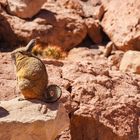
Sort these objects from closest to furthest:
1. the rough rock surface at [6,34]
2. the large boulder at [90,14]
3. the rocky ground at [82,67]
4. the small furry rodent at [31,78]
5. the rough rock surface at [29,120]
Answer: the rough rock surface at [29,120] → the small furry rodent at [31,78] → the rocky ground at [82,67] → the rough rock surface at [6,34] → the large boulder at [90,14]

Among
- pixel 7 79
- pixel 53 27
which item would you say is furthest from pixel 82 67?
pixel 53 27

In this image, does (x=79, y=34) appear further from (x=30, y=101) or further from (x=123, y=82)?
(x=30, y=101)

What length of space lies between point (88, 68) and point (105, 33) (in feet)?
23.1

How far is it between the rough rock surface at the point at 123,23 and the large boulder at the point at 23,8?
242 centimetres

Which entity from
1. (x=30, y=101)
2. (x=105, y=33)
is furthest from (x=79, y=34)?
(x=30, y=101)

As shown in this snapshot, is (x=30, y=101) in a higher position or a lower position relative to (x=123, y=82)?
higher

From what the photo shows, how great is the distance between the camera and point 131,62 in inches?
518

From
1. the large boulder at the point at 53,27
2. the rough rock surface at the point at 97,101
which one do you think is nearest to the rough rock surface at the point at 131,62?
the large boulder at the point at 53,27

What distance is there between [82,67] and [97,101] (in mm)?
962

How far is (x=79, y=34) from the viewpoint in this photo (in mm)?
15422

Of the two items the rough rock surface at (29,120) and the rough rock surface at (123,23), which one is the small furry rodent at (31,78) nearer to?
the rough rock surface at (29,120)

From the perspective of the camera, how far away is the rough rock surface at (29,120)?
6125 millimetres

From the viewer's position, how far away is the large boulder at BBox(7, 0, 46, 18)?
1485 centimetres

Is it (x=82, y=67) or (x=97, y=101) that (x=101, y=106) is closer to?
(x=97, y=101)
